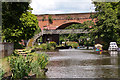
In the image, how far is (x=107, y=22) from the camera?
35.5 metres

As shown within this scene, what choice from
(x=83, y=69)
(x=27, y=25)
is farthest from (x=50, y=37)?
(x=83, y=69)

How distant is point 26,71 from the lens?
1148 cm

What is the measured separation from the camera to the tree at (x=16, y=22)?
21484mm

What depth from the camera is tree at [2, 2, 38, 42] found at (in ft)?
70.5

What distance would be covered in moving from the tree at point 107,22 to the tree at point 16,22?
15247 mm

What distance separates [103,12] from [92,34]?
4.40 meters

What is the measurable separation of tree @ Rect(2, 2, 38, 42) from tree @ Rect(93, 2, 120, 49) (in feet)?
50.0

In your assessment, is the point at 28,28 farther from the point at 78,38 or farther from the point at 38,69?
the point at 78,38

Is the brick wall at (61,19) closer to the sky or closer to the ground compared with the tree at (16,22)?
closer to the sky

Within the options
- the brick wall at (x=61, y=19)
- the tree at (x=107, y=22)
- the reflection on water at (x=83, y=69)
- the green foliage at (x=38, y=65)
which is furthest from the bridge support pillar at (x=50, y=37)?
the green foliage at (x=38, y=65)

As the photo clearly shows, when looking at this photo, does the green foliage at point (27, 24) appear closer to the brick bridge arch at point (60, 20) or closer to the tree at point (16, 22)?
the tree at point (16, 22)

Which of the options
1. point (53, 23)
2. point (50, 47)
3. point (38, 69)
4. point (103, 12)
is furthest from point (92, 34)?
point (38, 69)

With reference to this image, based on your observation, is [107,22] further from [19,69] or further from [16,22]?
[19,69]

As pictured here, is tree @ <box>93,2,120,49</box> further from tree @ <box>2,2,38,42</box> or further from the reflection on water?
the reflection on water
